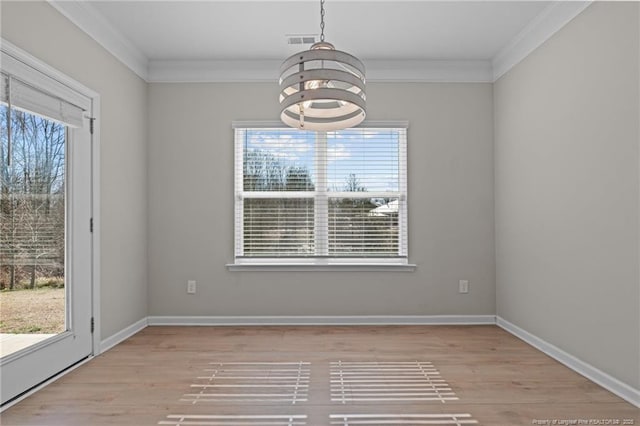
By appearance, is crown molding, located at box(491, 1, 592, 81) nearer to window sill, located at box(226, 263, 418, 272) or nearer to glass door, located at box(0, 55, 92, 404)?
window sill, located at box(226, 263, 418, 272)

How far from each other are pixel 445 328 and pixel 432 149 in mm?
1840

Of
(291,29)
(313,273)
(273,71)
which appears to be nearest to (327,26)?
(291,29)

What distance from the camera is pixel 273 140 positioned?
4543mm

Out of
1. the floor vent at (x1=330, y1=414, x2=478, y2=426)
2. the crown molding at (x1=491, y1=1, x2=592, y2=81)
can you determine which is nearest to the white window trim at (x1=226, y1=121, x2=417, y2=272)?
the crown molding at (x1=491, y1=1, x2=592, y2=81)

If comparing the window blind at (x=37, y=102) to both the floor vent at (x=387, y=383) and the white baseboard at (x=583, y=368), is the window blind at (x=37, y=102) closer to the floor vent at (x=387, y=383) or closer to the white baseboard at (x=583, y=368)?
the floor vent at (x=387, y=383)

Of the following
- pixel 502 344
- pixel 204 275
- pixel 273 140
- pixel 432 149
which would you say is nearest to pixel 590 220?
pixel 502 344

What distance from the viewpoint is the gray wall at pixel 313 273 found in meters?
4.48

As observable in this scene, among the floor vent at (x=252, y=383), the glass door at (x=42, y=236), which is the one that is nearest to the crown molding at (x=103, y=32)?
the glass door at (x=42, y=236)

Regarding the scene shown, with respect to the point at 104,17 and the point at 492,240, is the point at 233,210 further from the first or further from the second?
the point at 492,240

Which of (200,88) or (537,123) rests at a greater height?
(200,88)

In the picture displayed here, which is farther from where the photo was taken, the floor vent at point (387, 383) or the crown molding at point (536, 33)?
the crown molding at point (536, 33)

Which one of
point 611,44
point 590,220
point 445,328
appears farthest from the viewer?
point 445,328

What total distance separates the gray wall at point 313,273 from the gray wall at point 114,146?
0.20 meters

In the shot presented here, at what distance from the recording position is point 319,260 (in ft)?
14.9
